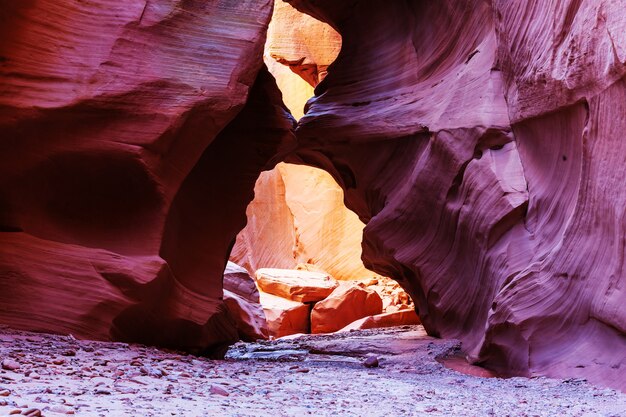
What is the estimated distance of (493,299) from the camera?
776 cm

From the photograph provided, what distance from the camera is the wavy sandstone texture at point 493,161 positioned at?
5891 millimetres

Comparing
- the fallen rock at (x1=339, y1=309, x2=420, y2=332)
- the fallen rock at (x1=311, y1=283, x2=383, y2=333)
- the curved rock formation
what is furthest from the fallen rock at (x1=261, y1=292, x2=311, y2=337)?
the curved rock formation

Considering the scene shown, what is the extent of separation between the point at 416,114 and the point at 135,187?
4.25 metres

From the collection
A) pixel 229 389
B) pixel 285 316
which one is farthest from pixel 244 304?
pixel 229 389

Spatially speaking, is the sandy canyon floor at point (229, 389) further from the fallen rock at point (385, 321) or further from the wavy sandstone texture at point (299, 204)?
the wavy sandstone texture at point (299, 204)

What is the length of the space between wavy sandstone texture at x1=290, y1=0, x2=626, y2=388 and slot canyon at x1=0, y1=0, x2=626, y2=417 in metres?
0.03

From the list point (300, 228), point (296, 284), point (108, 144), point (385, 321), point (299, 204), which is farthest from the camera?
point (299, 204)

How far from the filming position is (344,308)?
16453mm

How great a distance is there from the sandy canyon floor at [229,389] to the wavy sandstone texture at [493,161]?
807 millimetres

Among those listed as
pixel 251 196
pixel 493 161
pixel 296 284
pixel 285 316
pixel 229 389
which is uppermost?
pixel 493 161

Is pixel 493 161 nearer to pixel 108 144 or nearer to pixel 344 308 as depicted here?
pixel 108 144

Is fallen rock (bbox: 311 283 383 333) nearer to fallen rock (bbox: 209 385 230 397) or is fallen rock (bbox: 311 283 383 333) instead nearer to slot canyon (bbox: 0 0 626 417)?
slot canyon (bbox: 0 0 626 417)

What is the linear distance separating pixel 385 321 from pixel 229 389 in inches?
444

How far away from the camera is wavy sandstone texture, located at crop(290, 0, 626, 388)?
5891mm
